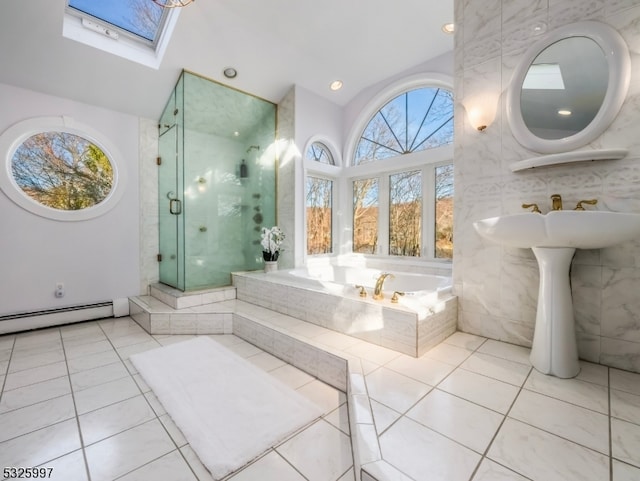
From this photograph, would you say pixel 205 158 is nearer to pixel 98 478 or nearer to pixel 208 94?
pixel 208 94

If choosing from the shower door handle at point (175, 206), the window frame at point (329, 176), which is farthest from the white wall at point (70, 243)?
the window frame at point (329, 176)

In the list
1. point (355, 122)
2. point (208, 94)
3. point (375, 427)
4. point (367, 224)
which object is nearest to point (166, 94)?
point (208, 94)

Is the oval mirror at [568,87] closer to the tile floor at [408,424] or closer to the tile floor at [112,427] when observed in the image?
the tile floor at [408,424]

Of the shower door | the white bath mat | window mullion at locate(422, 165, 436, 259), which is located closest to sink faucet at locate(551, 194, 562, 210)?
window mullion at locate(422, 165, 436, 259)

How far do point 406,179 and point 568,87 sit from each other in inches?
71.9

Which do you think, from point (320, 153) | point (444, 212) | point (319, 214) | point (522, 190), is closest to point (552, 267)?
point (522, 190)

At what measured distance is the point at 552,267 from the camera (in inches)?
61.2

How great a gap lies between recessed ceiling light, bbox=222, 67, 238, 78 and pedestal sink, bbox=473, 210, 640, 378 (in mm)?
2935

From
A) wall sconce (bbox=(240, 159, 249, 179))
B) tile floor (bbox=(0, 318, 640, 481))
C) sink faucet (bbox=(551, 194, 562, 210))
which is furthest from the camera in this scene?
wall sconce (bbox=(240, 159, 249, 179))

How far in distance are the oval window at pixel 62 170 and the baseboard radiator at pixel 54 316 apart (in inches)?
42.3

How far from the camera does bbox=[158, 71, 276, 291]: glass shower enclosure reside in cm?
309

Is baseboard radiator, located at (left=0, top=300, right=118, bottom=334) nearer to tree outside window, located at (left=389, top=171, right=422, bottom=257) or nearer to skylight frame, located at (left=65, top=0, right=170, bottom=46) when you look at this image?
skylight frame, located at (left=65, top=0, right=170, bottom=46)

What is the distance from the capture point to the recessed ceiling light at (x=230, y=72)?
3047 millimetres

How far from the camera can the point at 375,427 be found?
1157 mm
